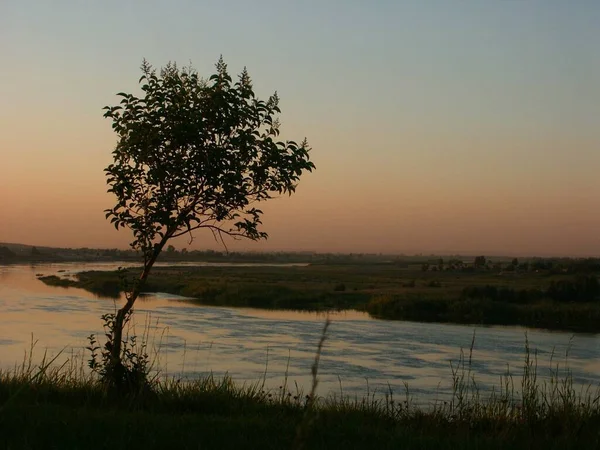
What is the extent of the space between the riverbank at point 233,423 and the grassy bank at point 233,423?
12 mm

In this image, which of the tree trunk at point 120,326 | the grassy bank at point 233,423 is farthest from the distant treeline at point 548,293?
the tree trunk at point 120,326

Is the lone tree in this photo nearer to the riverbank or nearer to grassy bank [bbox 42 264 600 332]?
the riverbank

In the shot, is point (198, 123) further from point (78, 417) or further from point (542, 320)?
point (542, 320)

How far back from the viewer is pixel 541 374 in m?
20.1

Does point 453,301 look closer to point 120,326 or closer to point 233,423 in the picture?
point 120,326

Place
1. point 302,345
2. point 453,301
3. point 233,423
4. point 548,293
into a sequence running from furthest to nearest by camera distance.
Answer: point 548,293 → point 453,301 → point 302,345 → point 233,423

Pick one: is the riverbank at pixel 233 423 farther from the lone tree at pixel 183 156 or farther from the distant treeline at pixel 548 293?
the distant treeline at pixel 548 293

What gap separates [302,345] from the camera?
24.8 metres

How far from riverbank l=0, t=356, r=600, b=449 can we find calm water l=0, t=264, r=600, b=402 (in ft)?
10.3

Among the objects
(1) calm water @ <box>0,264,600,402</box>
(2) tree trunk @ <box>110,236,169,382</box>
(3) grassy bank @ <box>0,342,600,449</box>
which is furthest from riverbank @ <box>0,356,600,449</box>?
(1) calm water @ <box>0,264,600,402</box>

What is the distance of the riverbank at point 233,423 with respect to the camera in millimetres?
6438

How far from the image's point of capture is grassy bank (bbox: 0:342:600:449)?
21.1 ft

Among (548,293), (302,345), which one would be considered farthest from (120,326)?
(548,293)

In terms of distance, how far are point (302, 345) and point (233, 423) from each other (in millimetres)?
17452
